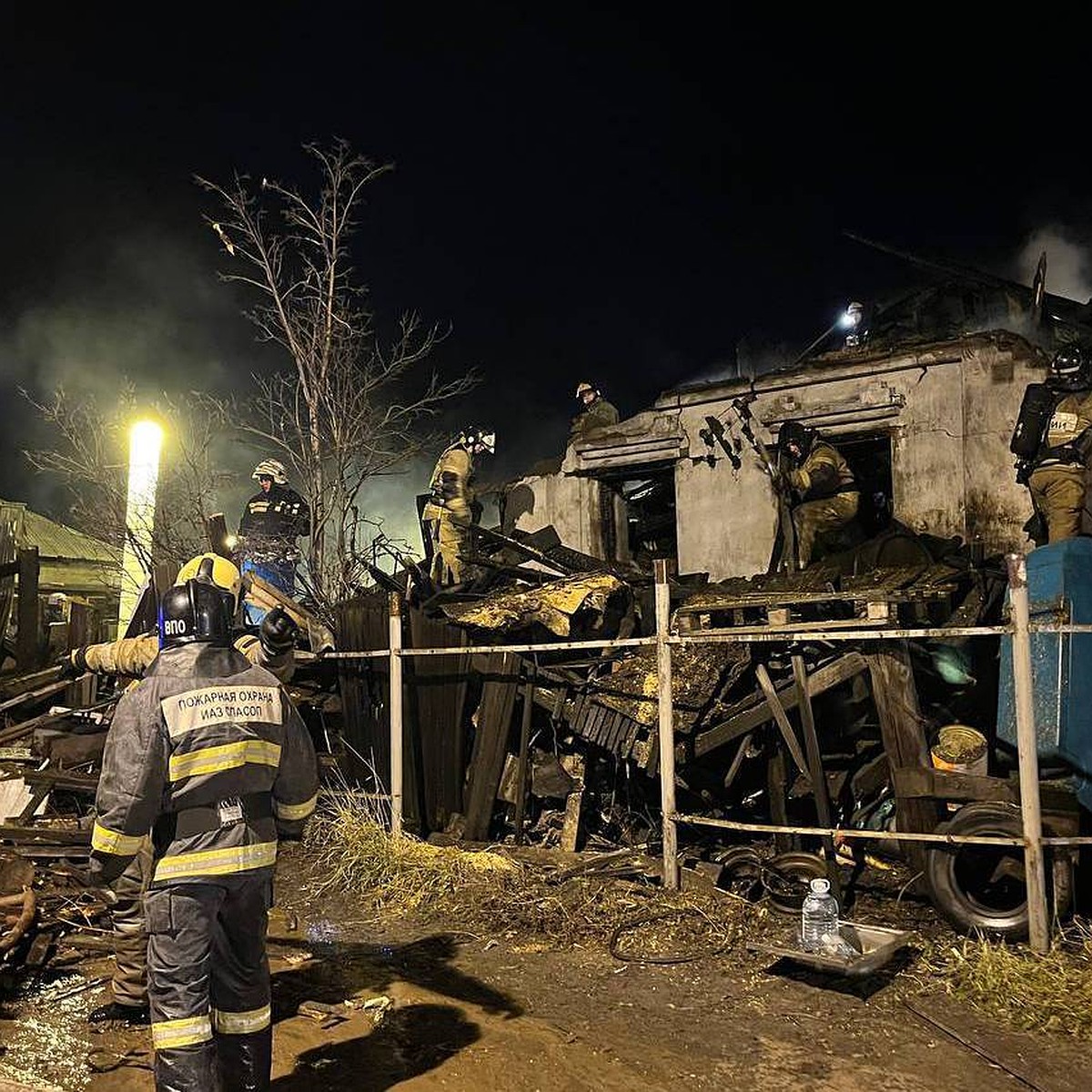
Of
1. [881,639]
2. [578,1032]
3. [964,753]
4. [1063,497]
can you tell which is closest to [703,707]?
[881,639]

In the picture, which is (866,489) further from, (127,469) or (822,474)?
(127,469)

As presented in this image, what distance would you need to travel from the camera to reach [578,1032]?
15.1 feet

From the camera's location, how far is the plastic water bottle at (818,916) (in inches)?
213

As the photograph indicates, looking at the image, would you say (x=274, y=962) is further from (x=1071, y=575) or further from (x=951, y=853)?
(x=1071, y=575)

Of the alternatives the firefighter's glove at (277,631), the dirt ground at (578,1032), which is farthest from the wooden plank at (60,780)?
the firefighter's glove at (277,631)

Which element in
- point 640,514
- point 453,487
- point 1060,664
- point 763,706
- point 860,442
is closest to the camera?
point 1060,664

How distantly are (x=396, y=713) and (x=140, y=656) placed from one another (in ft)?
9.00

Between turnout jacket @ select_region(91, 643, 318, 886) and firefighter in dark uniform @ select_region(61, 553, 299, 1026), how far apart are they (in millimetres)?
375

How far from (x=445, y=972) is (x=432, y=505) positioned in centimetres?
691

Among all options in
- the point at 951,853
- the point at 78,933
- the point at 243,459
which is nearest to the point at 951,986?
the point at 951,853

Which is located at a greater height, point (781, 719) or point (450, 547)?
point (450, 547)

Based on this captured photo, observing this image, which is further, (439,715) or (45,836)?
(439,715)

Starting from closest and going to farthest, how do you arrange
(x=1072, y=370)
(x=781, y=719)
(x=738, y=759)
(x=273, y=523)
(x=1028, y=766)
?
(x=1028, y=766), (x=781, y=719), (x=738, y=759), (x=1072, y=370), (x=273, y=523)

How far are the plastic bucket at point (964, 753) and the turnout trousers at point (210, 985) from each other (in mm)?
4674
